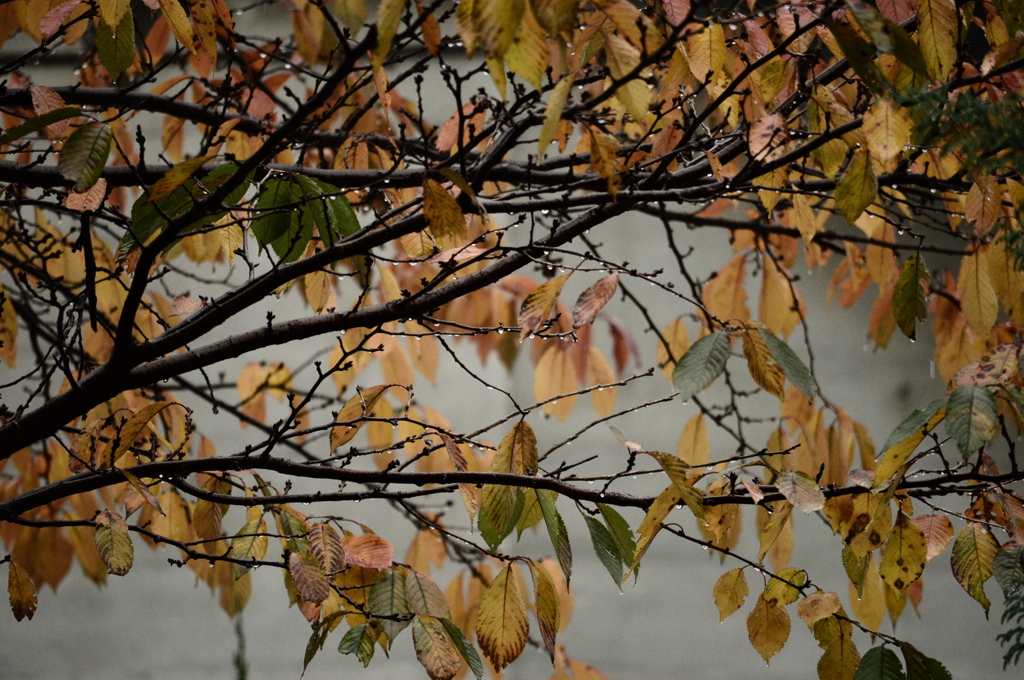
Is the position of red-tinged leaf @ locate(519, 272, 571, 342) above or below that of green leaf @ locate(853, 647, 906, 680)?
above

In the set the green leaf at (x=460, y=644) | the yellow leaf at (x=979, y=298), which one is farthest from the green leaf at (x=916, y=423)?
the yellow leaf at (x=979, y=298)

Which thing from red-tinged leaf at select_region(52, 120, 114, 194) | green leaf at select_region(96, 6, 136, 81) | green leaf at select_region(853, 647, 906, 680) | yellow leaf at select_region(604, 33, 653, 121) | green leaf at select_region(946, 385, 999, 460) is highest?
green leaf at select_region(96, 6, 136, 81)

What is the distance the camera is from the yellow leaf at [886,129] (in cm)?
72

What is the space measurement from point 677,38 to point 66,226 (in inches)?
115

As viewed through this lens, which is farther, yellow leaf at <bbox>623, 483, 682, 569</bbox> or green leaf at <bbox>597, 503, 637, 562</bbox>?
green leaf at <bbox>597, 503, 637, 562</bbox>

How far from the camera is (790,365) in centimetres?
81

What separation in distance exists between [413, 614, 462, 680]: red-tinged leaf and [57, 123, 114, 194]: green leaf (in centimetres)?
→ 52

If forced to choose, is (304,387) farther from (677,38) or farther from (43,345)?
(677,38)

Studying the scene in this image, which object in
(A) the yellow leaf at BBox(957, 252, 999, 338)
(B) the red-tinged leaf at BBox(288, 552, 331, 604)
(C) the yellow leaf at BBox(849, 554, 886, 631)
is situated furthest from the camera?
(A) the yellow leaf at BBox(957, 252, 999, 338)

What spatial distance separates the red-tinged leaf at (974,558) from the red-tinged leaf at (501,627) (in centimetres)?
44

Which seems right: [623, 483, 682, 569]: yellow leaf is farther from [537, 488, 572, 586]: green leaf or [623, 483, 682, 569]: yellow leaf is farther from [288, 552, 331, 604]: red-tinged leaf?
[288, 552, 331, 604]: red-tinged leaf

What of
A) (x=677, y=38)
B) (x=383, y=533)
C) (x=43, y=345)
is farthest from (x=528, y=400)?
(x=677, y=38)

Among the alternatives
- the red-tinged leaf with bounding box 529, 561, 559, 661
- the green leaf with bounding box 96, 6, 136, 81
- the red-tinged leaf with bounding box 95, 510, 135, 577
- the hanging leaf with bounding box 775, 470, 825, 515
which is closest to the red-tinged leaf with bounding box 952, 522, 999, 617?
the hanging leaf with bounding box 775, 470, 825, 515

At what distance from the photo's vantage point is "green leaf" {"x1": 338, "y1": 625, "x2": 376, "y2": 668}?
85cm
